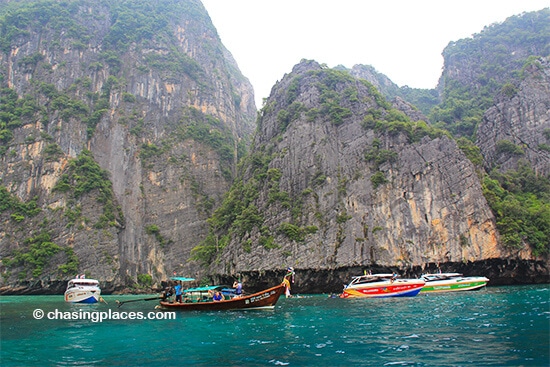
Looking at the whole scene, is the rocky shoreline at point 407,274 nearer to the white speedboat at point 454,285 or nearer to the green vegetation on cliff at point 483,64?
the white speedboat at point 454,285

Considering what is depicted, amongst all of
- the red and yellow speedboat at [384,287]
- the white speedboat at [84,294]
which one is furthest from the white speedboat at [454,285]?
the white speedboat at [84,294]

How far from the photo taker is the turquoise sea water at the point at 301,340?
36.1 ft

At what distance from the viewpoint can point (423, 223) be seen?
161 ft

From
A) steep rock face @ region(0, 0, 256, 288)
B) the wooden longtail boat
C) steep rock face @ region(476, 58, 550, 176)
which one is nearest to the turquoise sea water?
the wooden longtail boat

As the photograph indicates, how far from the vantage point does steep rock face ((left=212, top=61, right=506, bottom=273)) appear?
156 feet

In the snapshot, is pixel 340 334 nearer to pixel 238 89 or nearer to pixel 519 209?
pixel 519 209

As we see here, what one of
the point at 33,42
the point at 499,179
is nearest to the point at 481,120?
the point at 499,179

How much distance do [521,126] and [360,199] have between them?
34392mm

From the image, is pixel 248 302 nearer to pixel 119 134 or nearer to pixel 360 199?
pixel 360 199

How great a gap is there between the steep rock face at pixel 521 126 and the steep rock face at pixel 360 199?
1537 centimetres

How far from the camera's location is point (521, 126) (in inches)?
2564

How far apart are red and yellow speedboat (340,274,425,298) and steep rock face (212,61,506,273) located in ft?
30.6

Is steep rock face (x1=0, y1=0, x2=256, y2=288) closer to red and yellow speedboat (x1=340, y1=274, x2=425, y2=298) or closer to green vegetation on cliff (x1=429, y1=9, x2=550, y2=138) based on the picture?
red and yellow speedboat (x1=340, y1=274, x2=425, y2=298)

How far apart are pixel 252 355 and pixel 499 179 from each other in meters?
58.3
